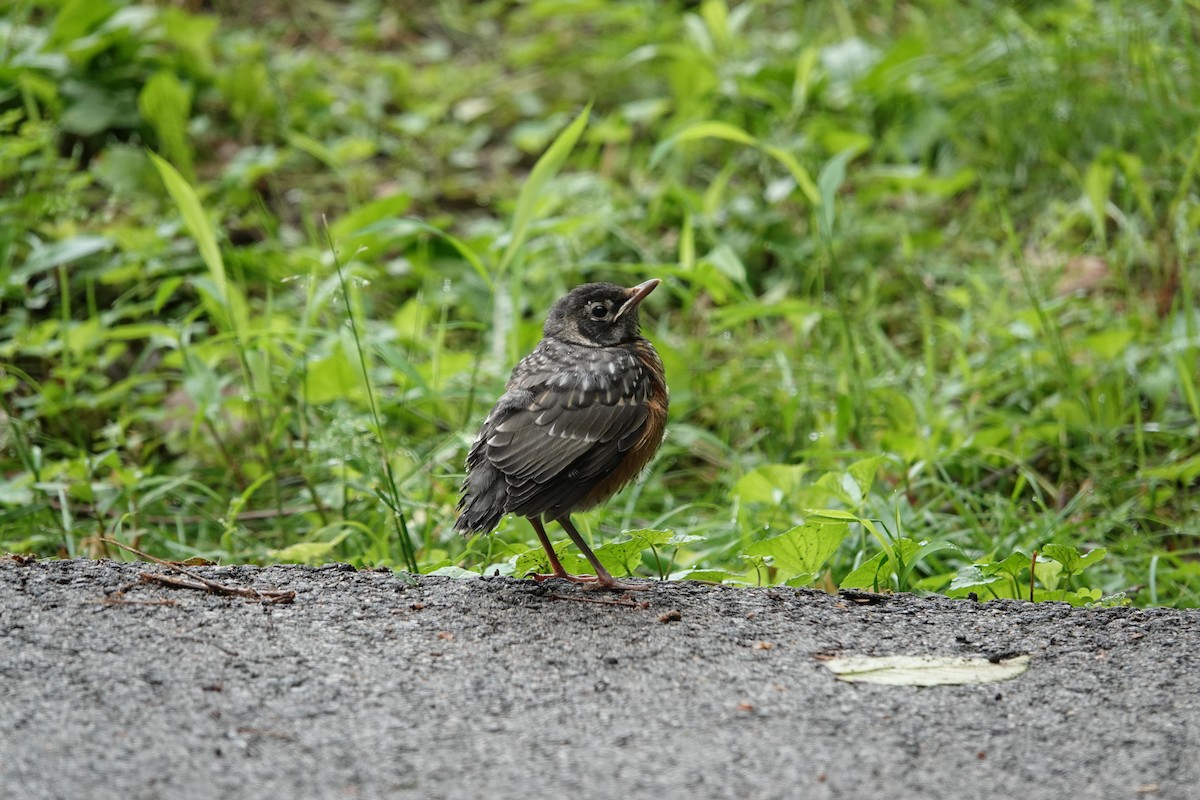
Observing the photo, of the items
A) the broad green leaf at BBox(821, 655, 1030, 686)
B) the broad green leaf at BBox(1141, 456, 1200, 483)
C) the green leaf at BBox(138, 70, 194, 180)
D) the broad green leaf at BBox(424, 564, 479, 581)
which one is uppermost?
the green leaf at BBox(138, 70, 194, 180)

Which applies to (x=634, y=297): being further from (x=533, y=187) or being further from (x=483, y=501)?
(x=483, y=501)

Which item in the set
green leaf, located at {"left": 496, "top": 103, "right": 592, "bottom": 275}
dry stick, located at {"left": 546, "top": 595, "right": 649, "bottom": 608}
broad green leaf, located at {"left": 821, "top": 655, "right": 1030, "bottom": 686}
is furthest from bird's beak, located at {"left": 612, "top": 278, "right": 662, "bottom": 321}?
broad green leaf, located at {"left": 821, "top": 655, "right": 1030, "bottom": 686}

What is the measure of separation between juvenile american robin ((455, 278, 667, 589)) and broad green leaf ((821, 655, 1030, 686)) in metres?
0.82

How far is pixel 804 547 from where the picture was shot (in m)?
3.76

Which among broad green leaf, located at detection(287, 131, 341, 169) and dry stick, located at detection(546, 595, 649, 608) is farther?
broad green leaf, located at detection(287, 131, 341, 169)

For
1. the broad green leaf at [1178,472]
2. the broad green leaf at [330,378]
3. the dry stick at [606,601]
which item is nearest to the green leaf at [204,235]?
the broad green leaf at [330,378]

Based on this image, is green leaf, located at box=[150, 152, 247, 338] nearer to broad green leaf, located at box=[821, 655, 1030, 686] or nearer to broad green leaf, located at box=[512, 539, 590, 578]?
broad green leaf, located at box=[512, 539, 590, 578]

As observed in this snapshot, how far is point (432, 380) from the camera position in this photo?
17.7 feet

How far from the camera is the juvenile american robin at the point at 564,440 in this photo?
3617 millimetres

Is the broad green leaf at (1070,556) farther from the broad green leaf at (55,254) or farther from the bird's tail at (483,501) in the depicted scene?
the broad green leaf at (55,254)

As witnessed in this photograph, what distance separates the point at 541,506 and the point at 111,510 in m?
2.28

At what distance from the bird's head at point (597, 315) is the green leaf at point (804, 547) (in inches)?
41.8

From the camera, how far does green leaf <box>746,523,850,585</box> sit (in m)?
3.72

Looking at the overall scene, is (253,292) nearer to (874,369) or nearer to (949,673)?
(874,369)
